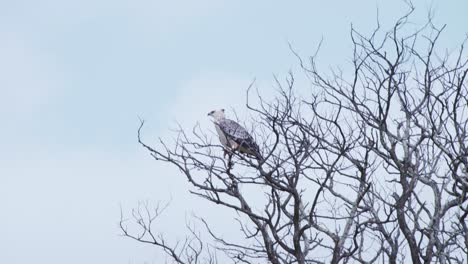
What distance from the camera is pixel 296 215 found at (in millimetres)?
6289

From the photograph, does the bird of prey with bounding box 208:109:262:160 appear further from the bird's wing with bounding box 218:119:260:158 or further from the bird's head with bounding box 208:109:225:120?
the bird's head with bounding box 208:109:225:120

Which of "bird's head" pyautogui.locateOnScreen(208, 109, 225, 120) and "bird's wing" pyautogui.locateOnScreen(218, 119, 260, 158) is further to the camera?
"bird's head" pyautogui.locateOnScreen(208, 109, 225, 120)

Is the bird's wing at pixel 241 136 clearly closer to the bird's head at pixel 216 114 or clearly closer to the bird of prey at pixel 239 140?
the bird of prey at pixel 239 140

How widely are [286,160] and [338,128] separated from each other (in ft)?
2.36

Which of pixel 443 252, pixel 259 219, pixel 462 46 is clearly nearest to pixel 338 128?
pixel 259 219

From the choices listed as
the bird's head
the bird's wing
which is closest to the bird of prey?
the bird's wing

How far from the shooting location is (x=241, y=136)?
24.4ft

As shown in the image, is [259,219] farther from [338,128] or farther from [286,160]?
[338,128]

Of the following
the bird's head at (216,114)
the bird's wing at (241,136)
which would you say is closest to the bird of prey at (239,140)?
the bird's wing at (241,136)

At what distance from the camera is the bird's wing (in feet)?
22.4

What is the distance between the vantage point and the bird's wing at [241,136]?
6828 millimetres

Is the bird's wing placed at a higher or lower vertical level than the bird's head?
lower

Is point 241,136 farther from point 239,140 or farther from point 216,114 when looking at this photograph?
point 216,114

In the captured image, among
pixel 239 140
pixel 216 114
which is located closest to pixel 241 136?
pixel 239 140
